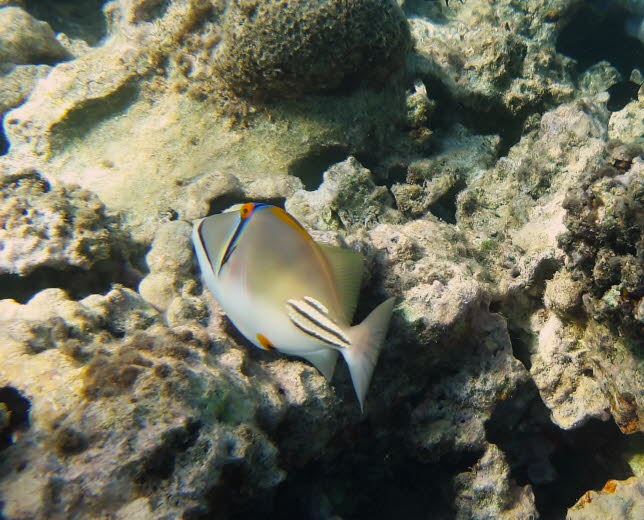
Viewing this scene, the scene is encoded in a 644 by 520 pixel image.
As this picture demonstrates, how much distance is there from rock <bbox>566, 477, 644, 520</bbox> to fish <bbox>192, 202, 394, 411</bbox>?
6.00ft

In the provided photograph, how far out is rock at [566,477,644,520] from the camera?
2.19m

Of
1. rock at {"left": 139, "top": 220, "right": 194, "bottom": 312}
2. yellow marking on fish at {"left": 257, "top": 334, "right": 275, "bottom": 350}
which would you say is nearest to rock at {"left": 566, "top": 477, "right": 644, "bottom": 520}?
yellow marking on fish at {"left": 257, "top": 334, "right": 275, "bottom": 350}

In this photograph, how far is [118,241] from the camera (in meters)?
3.28

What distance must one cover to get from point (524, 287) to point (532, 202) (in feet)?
2.85

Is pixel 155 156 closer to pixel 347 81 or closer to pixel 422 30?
pixel 347 81

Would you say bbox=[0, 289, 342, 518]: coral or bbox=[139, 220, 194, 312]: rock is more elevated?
bbox=[0, 289, 342, 518]: coral

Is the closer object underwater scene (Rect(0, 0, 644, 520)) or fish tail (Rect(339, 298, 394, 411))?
fish tail (Rect(339, 298, 394, 411))

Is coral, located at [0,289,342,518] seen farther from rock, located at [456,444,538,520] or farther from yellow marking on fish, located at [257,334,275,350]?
rock, located at [456,444,538,520]

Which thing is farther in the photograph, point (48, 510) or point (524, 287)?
point (524, 287)

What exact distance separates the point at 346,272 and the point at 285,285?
9.6 inches

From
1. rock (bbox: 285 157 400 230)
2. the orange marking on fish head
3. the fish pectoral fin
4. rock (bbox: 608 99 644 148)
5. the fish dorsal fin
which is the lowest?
rock (bbox: 285 157 400 230)

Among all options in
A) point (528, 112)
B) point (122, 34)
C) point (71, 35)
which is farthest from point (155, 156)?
point (71, 35)

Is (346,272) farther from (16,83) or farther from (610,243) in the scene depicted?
(16,83)

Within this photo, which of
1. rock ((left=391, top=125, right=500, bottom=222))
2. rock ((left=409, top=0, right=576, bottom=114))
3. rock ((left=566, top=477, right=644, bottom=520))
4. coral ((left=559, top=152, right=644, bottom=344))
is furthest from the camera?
rock ((left=409, top=0, right=576, bottom=114))
